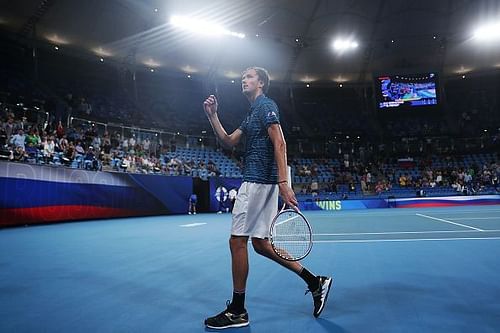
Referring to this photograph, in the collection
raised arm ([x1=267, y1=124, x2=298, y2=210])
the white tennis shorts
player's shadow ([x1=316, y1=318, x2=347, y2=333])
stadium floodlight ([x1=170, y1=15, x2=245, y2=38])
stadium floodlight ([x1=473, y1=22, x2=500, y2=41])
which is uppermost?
stadium floodlight ([x1=473, y1=22, x2=500, y2=41])

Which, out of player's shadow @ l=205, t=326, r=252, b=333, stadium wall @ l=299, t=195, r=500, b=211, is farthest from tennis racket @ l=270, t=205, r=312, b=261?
stadium wall @ l=299, t=195, r=500, b=211

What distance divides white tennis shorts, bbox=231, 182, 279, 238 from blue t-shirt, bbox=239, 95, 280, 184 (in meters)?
0.09

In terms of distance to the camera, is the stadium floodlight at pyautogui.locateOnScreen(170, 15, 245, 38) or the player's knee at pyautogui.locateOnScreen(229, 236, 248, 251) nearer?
the player's knee at pyautogui.locateOnScreen(229, 236, 248, 251)

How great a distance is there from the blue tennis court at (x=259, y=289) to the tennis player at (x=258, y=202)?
0.55ft

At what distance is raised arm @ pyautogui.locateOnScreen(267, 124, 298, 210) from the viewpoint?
2.76 metres

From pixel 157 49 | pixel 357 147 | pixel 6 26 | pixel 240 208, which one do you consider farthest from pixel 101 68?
pixel 240 208

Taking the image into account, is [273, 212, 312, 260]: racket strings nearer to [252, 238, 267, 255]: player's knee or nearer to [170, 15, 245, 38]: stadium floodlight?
[252, 238, 267, 255]: player's knee

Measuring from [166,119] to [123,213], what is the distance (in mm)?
14198

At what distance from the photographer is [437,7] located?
86.8 ft

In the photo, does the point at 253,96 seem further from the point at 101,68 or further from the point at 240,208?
the point at 101,68

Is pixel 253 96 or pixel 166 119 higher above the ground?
pixel 166 119

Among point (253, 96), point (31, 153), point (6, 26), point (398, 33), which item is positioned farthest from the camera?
point (398, 33)

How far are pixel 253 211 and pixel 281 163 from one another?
47cm

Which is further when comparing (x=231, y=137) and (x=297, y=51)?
(x=297, y=51)
